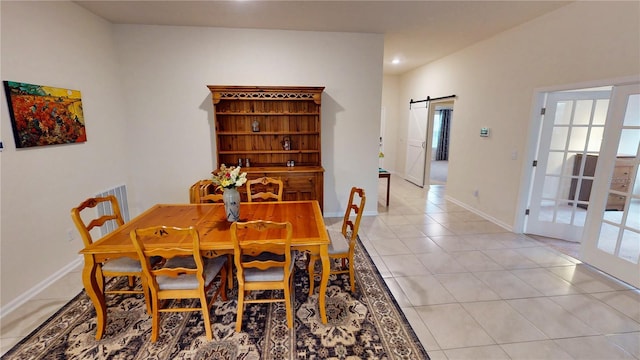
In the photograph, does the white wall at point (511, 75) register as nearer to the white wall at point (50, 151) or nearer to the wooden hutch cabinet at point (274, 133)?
the wooden hutch cabinet at point (274, 133)

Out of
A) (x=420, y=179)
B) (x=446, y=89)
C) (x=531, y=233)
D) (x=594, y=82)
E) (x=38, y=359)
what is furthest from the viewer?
(x=420, y=179)

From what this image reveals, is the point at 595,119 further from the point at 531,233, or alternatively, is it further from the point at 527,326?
the point at 527,326

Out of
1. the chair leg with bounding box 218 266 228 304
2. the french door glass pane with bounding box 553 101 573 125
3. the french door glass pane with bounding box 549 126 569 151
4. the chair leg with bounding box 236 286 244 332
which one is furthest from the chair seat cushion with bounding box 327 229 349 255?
the french door glass pane with bounding box 553 101 573 125

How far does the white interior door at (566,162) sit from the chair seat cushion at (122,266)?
14.9ft

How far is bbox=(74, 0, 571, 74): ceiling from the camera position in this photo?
10.2ft

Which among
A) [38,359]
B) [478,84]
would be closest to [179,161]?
[38,359]

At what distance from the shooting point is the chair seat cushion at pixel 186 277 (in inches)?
76.1

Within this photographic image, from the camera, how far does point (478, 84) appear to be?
4625mm

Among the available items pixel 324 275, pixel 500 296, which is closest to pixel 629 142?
pixel 500 296

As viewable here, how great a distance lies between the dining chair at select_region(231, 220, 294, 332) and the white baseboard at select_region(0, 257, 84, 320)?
75.7 inches

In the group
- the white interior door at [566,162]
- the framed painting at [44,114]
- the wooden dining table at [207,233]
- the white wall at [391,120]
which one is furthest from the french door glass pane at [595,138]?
the framed painting at [44,114]

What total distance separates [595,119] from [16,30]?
581cm

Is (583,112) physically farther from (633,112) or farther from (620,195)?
(620,195)

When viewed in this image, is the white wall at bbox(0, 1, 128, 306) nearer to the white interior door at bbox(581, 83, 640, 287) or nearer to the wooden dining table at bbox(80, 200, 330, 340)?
the wooden dining table at bbox(80, 200, 330, 340)
